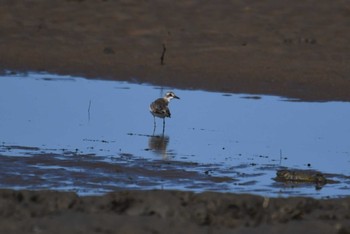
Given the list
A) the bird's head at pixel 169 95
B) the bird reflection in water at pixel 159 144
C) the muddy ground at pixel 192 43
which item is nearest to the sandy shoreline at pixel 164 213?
the bird reflection in water at pixel 159 144

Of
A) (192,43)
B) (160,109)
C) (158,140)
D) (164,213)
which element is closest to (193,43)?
(192,43)

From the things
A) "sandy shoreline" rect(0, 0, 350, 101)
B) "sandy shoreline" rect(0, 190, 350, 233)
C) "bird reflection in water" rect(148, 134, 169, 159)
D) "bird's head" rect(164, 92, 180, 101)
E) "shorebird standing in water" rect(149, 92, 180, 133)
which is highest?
"sandy shoreline" rect(0, 0, 350, 101)

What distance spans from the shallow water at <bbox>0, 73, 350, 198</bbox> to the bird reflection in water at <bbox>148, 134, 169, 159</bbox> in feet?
0.04

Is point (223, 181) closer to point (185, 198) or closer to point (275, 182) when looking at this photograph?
point (275, 182)

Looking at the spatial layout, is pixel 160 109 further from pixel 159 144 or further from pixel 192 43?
pixel 192 43

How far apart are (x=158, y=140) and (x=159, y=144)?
12.7 inches

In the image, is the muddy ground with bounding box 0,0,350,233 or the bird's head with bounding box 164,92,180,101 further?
the muddy ground with bounding box 0,0,350,233

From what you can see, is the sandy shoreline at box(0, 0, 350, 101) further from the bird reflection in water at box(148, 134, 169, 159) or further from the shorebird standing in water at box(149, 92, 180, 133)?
the bird reflection in water at box(148, 134, 169, 159)

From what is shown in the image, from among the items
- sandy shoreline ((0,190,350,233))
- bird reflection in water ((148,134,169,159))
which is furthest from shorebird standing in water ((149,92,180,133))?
sandy shoreline ((0,190,350,233))

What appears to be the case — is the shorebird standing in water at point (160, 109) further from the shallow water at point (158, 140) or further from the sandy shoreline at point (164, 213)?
the sandy shoreline at point (164, 213)

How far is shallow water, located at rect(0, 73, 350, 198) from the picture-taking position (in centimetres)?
1229

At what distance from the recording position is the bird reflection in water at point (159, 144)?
45.9 ft

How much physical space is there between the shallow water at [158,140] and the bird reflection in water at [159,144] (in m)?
0.01

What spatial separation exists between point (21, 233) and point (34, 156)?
4699 millimetres
